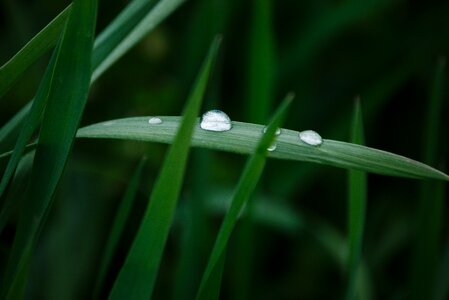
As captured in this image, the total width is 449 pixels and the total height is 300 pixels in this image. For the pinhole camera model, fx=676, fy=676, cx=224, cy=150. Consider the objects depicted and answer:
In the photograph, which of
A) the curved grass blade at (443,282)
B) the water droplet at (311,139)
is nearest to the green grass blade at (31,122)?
Answer: the water droplet at (311,139)

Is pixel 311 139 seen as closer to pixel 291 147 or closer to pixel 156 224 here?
pixel 291 147

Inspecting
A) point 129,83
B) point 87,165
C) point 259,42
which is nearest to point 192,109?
point 259,42

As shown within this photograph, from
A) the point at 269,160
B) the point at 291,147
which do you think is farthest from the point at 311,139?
the point at 269,160

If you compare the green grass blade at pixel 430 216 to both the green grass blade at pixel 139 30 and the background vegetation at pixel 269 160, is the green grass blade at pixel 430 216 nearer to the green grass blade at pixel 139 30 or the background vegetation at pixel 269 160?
the background vegetation at pixel 269 160

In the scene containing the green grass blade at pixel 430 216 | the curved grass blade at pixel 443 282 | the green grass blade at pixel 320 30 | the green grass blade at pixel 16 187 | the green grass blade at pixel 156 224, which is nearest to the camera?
the green grass blade at pixel 156 224

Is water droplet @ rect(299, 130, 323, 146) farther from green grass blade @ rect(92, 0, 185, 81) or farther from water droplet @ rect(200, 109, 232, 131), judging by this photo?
green grass blade @ rect(92, 0, 185, 81)

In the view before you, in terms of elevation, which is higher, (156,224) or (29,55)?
(29,55)

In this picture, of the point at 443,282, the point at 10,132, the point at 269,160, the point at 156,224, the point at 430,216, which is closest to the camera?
the point at 156,224
